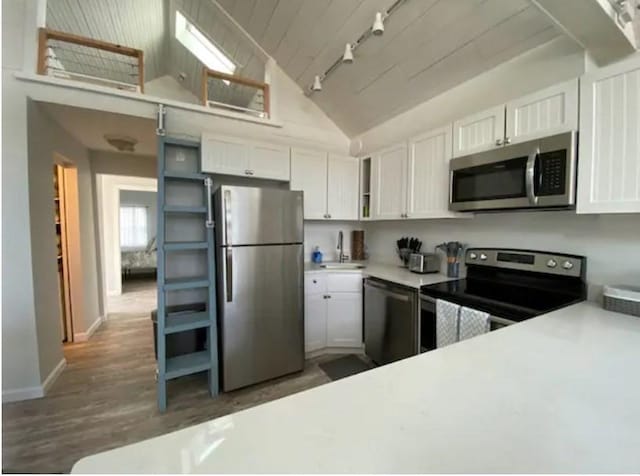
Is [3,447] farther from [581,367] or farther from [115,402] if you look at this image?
[581,367]

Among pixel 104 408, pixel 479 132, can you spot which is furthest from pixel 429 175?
pixel 104 408

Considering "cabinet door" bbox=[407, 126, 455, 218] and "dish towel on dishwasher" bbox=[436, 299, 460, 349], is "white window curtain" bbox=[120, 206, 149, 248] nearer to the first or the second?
"cabinet door" bbox=[407, 126, 455, 218]

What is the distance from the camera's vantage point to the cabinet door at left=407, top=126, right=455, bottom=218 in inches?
92.4

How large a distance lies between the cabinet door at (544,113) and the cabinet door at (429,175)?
1.61 feet

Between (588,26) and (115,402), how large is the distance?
150 inches

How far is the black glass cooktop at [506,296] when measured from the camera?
1.57m

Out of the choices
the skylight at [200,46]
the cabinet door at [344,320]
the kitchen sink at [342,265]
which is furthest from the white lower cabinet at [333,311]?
the skylight at [200,46]

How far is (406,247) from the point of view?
120 inches

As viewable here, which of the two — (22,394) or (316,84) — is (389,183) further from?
(22,394)

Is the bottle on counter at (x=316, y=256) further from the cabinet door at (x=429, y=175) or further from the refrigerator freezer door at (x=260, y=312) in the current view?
the cabinet door at (x=429, y=175)

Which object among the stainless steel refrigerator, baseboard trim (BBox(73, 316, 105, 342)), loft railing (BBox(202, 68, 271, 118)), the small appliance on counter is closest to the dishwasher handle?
the small appliance on counter

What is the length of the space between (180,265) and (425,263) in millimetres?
2355

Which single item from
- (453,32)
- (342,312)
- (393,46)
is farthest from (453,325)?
(393,46)

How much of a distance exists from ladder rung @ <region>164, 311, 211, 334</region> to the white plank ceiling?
8.79 ft
